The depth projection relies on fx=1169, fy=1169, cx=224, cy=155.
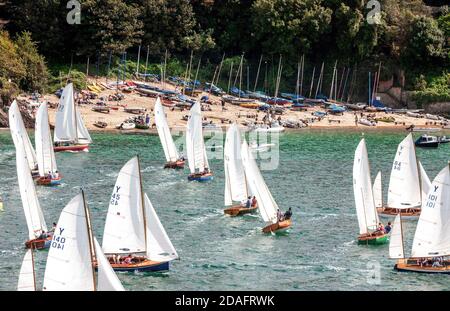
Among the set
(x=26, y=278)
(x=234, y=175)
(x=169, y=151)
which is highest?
(x=234, y=175)

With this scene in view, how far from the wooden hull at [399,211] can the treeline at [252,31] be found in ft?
232

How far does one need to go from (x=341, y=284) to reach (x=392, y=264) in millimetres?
6310

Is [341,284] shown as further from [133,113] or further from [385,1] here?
[385,1]

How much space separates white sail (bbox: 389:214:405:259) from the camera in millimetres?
79562

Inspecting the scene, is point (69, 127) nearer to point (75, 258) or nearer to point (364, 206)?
point (364, 206)

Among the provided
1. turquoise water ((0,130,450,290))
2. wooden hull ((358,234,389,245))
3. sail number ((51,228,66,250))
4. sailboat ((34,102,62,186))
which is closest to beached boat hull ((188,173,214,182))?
turquoise water ((0,130,450,290))

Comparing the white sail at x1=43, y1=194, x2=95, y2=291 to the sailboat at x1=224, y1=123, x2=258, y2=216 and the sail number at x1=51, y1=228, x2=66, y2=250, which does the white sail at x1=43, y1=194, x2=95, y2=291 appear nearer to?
the sail number at x1=51, y1=228, x2=66, y2=250

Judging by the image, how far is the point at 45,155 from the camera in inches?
4459

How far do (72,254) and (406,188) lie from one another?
135 ft

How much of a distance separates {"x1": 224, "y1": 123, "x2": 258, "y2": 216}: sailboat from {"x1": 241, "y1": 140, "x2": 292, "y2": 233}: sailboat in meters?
2.69

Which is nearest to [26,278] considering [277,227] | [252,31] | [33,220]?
[33,220]

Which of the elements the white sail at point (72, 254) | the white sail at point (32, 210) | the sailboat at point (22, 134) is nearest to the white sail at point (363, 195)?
the white sail at point (32, 210)
